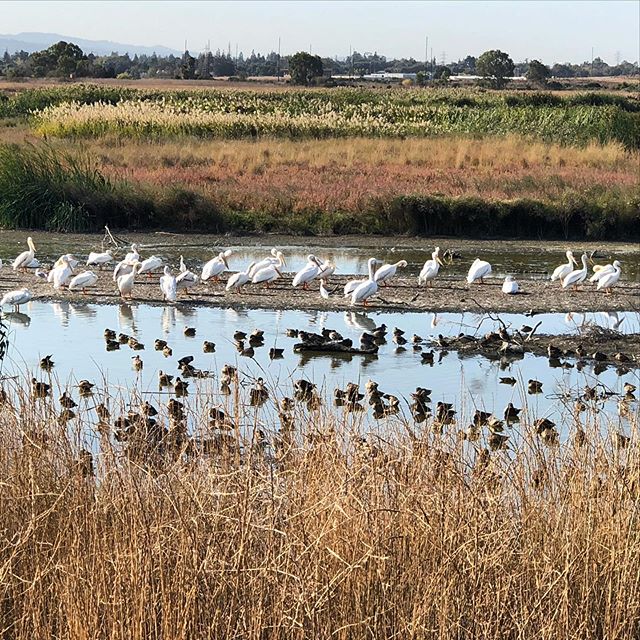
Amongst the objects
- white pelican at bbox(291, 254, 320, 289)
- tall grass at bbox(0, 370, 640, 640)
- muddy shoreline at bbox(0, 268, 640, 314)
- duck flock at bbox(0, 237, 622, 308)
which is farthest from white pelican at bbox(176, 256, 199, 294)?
tall grass at bbox(0, 370, 640, 640)

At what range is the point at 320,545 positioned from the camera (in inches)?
243

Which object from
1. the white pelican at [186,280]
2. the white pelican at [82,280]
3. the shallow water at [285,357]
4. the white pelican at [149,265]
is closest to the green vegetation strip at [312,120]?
the white pelican at [149,265]

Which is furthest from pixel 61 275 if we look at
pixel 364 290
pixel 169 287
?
pixel 364 290

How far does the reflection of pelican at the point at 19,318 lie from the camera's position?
57.5 ft

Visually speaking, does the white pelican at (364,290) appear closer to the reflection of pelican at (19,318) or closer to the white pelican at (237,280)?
the white pelican at (237,280)

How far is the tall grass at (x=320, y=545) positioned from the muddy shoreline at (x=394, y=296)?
39.6ft

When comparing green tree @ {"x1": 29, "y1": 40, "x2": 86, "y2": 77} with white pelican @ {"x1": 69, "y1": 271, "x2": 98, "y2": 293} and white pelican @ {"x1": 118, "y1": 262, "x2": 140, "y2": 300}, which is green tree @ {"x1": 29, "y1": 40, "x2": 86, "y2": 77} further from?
white pelican @ {"x1": 118, "y1": 262, "x2": 140, "y2": 300}

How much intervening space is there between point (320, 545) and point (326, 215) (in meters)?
21.2

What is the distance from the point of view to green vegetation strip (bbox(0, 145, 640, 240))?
87.1ft

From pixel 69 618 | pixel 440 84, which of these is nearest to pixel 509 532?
pixel 69 618

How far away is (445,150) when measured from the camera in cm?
3572

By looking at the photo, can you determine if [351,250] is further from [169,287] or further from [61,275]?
[61,275]

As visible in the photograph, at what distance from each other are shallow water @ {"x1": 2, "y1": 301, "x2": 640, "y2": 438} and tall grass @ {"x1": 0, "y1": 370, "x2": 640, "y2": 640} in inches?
162

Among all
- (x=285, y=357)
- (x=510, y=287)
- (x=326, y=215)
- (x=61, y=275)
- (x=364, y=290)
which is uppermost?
(x=326, y=215)
